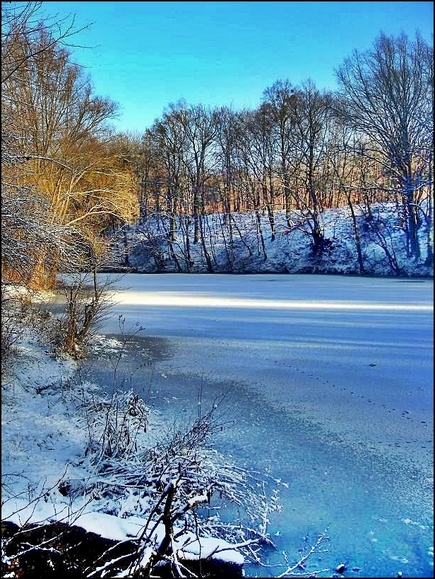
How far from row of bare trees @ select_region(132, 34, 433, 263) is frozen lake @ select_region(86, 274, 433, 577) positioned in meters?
0.30

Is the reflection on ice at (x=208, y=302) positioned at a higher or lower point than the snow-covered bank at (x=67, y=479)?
higher

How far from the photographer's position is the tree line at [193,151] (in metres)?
1.08

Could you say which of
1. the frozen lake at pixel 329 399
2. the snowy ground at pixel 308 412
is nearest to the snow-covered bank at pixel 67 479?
the snowy ground at pixel 308 412

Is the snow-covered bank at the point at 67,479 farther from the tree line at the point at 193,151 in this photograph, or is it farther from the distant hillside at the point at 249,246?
the distant hillside at the point at 249,246

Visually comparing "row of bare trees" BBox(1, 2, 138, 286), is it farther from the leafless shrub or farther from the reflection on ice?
the reflection on ice

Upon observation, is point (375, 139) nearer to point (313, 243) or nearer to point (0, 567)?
point (0, 567)

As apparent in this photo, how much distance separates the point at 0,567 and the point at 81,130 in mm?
6422

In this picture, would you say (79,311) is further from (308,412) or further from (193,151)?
(308,412)

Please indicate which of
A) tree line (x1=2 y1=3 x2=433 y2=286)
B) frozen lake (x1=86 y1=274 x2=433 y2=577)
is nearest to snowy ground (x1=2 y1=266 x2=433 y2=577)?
frozen lake (x1=86 y1=274 x2=433 y2=577)

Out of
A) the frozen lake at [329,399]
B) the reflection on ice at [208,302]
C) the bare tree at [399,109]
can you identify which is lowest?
the frozen lake at [329,399]

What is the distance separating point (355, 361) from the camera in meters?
3.82

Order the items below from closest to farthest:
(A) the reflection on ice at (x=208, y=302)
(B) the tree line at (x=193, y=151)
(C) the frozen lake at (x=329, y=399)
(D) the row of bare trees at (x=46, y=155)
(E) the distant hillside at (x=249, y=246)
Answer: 1. (B) the tree line at (x=193, y=151)
2. (C) the frozen lake at (x=329, y=399)
3. (D) the row of bare trees at (x=46, y=155)
4. (E) the distant hillside at (x=249, y=246)
5. (A) the reflection on ice at (x=208, y=302)

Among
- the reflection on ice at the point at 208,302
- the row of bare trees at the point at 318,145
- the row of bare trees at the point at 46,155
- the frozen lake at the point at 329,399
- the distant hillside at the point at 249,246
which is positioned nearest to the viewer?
the row of bare trees at the point at 318,145

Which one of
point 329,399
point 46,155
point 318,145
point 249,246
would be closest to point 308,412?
point 329,399
